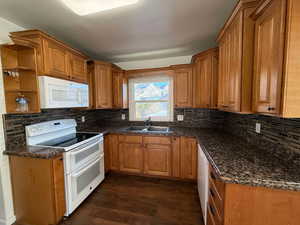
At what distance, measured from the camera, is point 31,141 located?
168cm

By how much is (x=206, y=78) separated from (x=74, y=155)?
7.64 feet

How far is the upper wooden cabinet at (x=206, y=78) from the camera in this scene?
2.12 meters

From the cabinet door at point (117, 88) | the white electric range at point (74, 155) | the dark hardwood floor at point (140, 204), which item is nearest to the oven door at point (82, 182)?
the white electric range at point (74, 155)

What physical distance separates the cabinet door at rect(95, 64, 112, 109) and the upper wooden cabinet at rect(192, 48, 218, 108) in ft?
5.79

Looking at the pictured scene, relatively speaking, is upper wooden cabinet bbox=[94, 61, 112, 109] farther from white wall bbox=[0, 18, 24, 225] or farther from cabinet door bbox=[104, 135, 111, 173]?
white wall bbox=[0, 18, 24, 225]

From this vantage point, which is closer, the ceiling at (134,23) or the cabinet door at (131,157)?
the ceiling at (134,23)

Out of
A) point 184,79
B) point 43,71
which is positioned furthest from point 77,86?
point 184,79

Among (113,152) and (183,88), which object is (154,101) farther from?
(113,152)

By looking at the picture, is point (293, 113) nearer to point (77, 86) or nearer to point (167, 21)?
point (167, 21)

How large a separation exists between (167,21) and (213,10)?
0.54 m

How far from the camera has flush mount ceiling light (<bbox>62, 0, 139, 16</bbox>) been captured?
1.25 metres

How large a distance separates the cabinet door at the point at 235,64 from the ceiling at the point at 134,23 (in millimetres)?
337

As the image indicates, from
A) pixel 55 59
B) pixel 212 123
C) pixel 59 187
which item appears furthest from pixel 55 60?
pixel 212 123

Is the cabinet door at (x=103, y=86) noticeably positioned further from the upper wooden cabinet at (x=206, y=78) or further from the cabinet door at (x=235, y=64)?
the cabinet door at (x=235, y=64)
